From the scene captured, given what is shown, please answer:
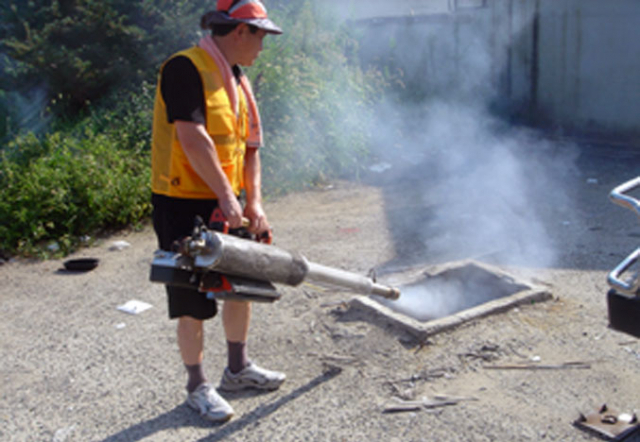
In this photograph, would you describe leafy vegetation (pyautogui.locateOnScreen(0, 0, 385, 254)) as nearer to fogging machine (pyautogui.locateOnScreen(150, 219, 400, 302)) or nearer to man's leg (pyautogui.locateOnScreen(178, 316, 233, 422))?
man's leg (pyautogui.locateOnScreen(178, 316, 233, 422))

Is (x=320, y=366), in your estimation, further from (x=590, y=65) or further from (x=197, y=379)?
(x=590, y=65)

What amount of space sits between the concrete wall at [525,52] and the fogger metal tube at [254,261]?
743cm

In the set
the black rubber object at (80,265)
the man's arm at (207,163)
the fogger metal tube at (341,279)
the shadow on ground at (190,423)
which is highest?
the man's arm at (207,163)

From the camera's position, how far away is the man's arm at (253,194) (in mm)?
3250

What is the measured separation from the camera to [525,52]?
10094 millimetres

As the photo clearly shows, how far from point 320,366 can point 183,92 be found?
1824 mm

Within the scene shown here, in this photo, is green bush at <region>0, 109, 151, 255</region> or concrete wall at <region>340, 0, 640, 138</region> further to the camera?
concrete wall at <region>340, 0, 640, 138</region>

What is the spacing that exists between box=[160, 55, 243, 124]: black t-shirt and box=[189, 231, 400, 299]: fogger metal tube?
0.59 metres

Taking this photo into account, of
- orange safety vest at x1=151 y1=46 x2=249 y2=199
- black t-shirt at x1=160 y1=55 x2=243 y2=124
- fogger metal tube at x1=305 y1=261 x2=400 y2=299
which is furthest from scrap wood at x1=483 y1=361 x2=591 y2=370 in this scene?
black t-shirt at x1=160 y1=55 x2=243 y2=124

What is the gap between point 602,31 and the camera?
909 centimetres

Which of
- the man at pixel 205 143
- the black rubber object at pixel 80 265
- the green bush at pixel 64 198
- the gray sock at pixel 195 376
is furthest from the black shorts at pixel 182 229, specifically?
the green bush at pixel 64 198

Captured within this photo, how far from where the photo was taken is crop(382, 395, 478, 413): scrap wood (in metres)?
3.32

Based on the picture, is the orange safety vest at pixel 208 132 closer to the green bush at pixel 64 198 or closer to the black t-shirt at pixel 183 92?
the black t-shirt at pixel 183 92

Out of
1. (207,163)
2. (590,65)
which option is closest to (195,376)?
(207,163)
